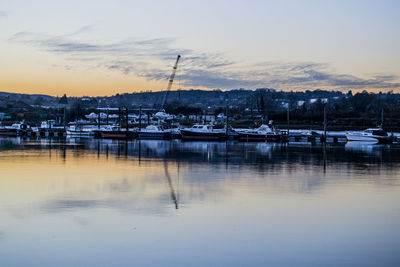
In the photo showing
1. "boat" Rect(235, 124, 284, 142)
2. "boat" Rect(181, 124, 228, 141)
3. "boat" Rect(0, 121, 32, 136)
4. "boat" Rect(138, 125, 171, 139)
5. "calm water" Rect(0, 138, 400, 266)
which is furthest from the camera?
"boat" Rect(0, 121, 32, 136)

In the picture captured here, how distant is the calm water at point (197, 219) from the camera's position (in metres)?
11.2

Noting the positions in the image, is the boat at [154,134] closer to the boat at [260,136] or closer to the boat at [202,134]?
the boat at [202,134]

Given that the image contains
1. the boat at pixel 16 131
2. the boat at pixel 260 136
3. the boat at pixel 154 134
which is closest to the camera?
the boat at pixel 260 136

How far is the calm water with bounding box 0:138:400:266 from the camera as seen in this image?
11.2 m

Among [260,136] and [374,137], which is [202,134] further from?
[374,137]

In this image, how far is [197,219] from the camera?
15.0 m

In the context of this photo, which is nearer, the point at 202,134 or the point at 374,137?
the point at 374,137

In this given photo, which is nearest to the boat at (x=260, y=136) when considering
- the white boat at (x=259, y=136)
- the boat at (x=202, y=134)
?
the white boat at (x=259, y=136)

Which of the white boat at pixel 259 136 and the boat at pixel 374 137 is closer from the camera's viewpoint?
the boat at pixel 374 137

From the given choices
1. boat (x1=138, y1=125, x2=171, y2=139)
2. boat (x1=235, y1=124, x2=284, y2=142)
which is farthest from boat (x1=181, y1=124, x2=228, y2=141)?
boat (x1=235, y1=124, x2=284, y2=142)

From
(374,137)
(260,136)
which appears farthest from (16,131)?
(374,137)

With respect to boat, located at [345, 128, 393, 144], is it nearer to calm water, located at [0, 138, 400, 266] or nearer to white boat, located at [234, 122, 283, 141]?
white boat, located at [234, 122, 283, 141]

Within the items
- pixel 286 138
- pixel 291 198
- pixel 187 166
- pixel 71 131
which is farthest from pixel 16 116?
pixel 291 198

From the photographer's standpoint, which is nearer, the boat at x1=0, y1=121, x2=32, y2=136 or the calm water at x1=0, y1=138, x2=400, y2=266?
the calm water at x1=0, y1=138, x2=400, y2=266
